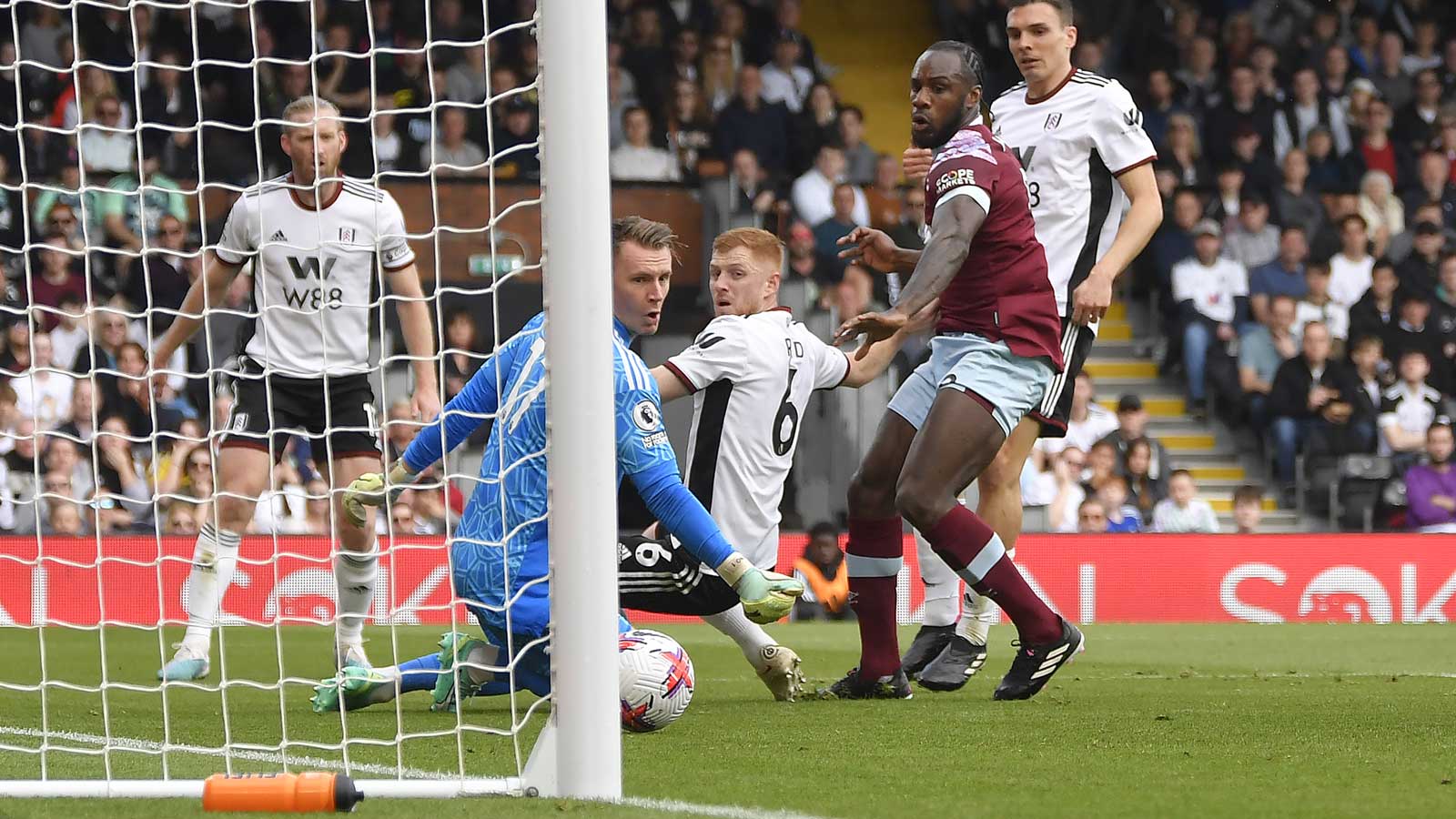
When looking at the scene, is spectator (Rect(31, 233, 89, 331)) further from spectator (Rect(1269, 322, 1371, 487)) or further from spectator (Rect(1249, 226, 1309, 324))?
spectator (Rect(1249, 226, 1309, 324))

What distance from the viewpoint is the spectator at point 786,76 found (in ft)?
51.0

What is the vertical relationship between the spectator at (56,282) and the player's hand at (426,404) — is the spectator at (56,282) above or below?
above

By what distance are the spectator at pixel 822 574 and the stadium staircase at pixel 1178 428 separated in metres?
4.12

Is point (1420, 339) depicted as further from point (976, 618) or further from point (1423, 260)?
point (976, 618)

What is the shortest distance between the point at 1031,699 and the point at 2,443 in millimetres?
6817

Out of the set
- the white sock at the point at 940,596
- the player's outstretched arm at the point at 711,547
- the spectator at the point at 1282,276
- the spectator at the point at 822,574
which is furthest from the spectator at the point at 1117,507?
the player's outstretched arm at the point at 711,547

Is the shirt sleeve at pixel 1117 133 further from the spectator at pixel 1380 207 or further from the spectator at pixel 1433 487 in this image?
the spectator at pixel 1380 207

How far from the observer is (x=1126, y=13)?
692 inches

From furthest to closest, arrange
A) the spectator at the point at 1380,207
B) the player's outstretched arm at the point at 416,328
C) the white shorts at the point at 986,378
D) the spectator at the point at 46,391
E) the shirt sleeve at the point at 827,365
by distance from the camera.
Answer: the spectator at the point at 1380,207
the spectator at the point at 46,391
the player's outstretched arm at the point at 416,328
the shirt sleeve at the point at 827,365
the white shorts at the point at 986,378

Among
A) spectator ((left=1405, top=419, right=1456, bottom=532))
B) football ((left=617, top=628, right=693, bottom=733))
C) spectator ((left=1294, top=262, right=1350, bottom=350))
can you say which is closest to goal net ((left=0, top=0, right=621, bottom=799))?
football ((left=617, top=628, right=693, bottom=733))

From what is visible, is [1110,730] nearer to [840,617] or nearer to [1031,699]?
[1031,699]

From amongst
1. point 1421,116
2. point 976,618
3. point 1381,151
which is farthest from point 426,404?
point 1421,116

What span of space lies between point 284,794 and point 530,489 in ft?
4.36

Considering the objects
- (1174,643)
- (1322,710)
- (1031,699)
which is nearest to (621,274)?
(1031,699)
